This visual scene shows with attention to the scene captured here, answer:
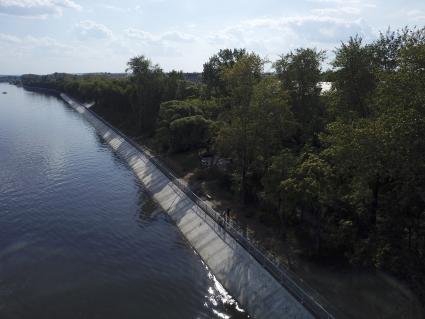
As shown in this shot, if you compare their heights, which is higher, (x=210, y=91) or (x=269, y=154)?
(x=210, y=91)

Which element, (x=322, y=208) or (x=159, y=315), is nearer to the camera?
(x=159, y=315)

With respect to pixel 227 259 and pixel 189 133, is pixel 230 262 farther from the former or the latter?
pixel 189 133

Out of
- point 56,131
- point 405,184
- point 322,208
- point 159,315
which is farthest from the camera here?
point 56,131

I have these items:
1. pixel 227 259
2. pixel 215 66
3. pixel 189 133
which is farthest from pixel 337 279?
pixel 215 66

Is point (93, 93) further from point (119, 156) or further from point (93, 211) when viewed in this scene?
point (93, 211)

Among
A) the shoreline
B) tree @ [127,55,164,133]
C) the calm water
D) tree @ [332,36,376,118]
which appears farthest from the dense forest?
tree @ [127,55,164,133]

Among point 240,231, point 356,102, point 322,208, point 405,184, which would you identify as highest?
point 356,102

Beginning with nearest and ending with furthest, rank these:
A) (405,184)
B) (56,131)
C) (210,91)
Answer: (405,184) < (210,91) < (56,131)

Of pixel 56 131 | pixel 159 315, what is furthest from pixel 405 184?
pixel 56 131

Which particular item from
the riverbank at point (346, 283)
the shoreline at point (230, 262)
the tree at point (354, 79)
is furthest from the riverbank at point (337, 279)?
the tree at point (354, 79)
